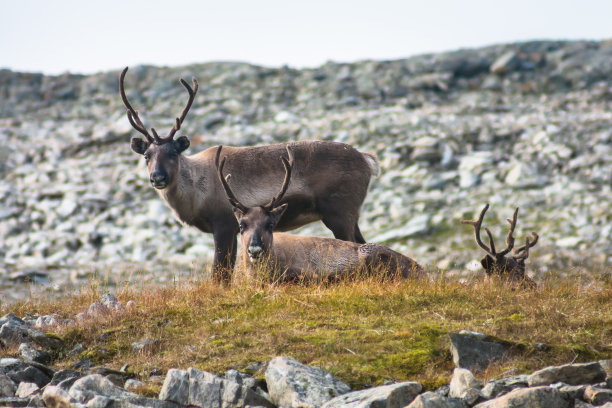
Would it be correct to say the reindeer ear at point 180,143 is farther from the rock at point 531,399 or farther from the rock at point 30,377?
the rock at point 531,399

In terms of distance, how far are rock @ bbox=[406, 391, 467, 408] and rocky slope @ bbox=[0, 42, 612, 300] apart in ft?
30.7

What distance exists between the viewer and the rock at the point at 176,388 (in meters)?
6.07

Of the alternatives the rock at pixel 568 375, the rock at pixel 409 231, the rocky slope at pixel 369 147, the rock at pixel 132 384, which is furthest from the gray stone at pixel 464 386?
the rock at pixel 409 231

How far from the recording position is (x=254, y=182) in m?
11.7

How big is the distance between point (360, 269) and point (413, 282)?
46.6 inches

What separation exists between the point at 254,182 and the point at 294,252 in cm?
140

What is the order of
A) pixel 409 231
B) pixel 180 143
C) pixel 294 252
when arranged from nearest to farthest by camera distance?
1. pixel 294 252
2. pixel 180 143
3. pixel 409 231

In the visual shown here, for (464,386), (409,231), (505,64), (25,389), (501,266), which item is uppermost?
(505,64)

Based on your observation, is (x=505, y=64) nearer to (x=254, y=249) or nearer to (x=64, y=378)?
(x=254, y=249)

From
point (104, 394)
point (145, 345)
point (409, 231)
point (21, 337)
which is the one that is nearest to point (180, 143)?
point (21, 337)

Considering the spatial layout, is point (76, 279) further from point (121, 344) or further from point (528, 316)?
point (528, 316)

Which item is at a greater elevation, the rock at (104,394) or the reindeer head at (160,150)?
the reindeer head at (160,150)

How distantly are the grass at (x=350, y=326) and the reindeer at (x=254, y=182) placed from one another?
72.2 inches

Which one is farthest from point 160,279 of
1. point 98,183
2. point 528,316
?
point 528,316
